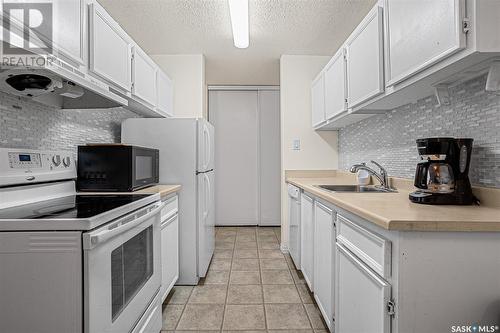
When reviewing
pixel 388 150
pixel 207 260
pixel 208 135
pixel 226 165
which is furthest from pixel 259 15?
pixel 226 165

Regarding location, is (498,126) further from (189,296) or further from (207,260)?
(207,260)

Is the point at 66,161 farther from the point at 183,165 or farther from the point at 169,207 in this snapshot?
the point at 183,165

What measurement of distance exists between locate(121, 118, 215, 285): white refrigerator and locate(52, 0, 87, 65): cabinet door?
0.93m

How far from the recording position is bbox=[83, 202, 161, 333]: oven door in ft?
3.13

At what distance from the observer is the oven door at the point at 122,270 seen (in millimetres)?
954

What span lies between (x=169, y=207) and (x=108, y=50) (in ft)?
3.73

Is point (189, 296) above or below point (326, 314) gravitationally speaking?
below

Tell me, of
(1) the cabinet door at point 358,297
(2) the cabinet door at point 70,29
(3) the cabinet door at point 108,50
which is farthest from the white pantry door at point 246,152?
(1) the cabinet door at point 358,297

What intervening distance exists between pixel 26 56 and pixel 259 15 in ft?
6.05

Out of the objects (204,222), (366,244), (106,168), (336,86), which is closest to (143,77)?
(106,168)

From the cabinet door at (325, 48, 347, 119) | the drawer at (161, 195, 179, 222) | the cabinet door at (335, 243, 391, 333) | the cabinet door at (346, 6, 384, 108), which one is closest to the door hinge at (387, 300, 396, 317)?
the cabinet door at (335, 243, 391, 333)

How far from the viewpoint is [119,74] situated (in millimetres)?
1944

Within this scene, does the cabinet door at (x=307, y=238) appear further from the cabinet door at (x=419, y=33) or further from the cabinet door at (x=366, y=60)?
the cabinet door at (x=419, y=33)

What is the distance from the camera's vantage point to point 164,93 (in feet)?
9.62
